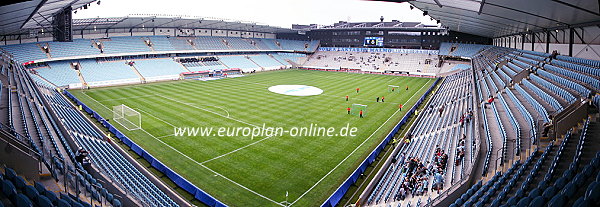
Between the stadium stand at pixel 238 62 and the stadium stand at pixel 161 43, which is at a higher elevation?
the stadium stand at pixel 161 43

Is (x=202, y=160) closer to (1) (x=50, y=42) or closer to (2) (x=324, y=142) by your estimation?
(2) (x=324, y=142)

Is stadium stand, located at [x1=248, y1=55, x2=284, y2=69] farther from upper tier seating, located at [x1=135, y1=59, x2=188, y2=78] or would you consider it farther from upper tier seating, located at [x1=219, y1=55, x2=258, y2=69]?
upper tier seating, located at [x1=135, y1=59, x2=188, y2=78]

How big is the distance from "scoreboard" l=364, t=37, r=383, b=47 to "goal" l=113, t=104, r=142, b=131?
2220 inches

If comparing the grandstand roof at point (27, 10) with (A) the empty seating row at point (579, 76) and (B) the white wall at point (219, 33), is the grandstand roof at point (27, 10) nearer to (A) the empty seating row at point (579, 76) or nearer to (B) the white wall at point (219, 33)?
(A) the empty seating row at point (579, 76)

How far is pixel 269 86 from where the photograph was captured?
44312 mm

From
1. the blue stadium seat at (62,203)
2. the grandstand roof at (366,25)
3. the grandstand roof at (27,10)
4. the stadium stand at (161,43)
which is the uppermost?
the grandstand roof at (366,25)

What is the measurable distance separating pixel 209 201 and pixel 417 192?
7.95m

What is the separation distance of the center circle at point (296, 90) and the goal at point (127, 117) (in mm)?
16400

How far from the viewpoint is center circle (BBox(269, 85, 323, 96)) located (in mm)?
38888

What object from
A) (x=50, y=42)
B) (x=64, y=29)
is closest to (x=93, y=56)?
(x=50, y=42)

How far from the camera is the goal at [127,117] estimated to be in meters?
24.1

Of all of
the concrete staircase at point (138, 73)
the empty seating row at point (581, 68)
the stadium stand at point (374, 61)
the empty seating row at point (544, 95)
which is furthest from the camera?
the stadium stand at point (374, 61)

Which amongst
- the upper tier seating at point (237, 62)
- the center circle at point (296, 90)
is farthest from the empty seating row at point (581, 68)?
the upper tier seating at point (237, 62)

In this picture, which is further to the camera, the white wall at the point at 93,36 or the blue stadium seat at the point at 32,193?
the white wall at the point at 93,36
